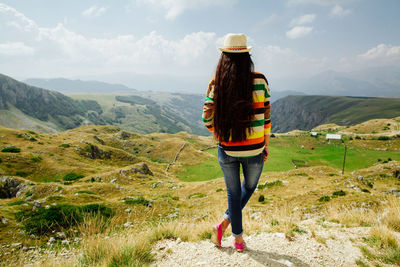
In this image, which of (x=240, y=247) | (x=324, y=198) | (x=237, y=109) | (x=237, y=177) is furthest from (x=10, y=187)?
(x=324, y=198)

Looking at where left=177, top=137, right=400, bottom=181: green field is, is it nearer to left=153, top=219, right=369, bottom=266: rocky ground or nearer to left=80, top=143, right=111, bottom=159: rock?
left=80, top=143, right=111, bottom=159: rock

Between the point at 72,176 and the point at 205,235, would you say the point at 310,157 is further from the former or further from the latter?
the point at 205,235

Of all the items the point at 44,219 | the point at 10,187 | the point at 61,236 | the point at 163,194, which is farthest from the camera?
the point at 163,194

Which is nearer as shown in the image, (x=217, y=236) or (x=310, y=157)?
(x=217, y=236)

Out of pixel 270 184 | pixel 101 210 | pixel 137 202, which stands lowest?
pixel 270 184

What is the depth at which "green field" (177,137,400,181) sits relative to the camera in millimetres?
35281

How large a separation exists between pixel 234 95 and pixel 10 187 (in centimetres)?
1797

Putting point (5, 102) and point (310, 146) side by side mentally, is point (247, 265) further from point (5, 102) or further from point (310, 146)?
point (5, 102)

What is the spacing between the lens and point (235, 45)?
324 cm

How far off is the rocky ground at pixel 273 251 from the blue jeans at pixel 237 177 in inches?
19.5

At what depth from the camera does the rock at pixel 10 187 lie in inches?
539

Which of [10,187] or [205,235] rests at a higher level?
[205,235]

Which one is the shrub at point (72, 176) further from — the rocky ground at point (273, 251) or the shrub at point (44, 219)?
the rocky ground at point (273, 251)

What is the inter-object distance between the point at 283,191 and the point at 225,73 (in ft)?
45.3
